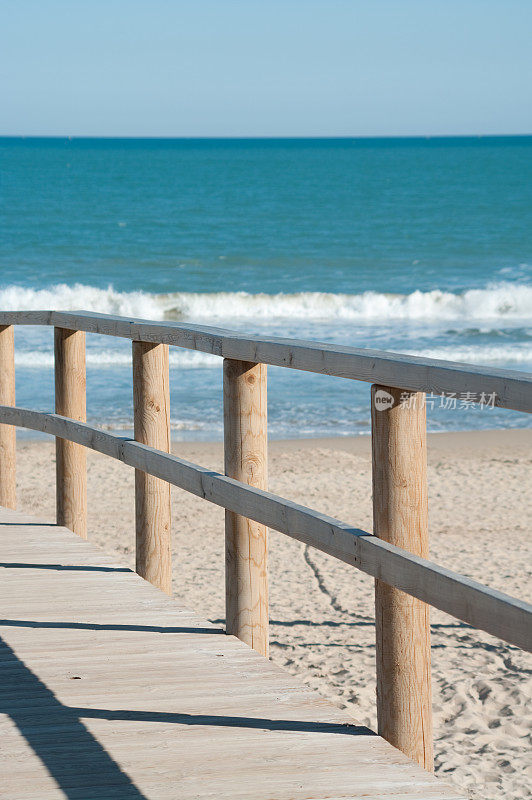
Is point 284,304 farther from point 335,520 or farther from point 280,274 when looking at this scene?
point 335,520

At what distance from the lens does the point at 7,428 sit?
528cm

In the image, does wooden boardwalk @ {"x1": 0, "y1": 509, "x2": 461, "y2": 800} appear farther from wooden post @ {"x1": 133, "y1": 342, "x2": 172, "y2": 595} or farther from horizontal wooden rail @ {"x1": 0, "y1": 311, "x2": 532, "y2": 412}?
horizontal wooden rail @ {"x1": 0, "y1": 311, "x2": 532, "y2": 412}

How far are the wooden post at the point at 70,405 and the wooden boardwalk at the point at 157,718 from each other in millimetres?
838

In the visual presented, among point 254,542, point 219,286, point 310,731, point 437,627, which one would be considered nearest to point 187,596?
point 437,627

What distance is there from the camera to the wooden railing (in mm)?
2225

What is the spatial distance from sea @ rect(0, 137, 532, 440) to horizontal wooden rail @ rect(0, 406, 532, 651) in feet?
1.39

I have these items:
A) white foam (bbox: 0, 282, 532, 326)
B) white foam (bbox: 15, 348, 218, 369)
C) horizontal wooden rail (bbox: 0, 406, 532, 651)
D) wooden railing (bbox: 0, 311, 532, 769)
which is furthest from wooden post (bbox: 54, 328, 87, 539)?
white foam (bbox: 0, 282, 532, 326)

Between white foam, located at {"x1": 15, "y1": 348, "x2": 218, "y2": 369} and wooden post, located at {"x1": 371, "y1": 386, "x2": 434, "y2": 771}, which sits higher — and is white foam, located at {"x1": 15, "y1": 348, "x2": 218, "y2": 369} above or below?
below

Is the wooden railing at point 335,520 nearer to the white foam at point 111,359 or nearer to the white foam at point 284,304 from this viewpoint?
the white foam at point 111,359

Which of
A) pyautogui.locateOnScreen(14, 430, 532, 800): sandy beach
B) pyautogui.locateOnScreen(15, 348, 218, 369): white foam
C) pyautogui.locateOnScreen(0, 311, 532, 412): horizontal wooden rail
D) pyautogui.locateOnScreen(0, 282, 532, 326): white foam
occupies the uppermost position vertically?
pyautogui.locateOnScreen(0, 311, 532, 412): horizontal wooden rail

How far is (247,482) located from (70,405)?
153cm

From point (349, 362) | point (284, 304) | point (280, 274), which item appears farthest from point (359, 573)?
point (280, 274)

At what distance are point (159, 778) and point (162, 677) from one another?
641mm

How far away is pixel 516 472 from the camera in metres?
10.0
